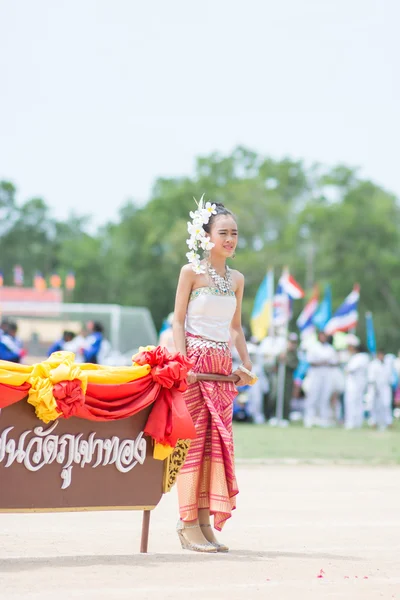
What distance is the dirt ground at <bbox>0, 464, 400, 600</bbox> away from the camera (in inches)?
207

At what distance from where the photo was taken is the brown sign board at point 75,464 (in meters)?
5.93

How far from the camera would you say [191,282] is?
23.0 feet

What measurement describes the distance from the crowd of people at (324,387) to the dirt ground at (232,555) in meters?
13.6

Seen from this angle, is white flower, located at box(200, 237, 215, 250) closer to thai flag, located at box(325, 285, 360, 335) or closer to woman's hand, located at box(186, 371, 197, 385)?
woman's hand, located at box(186, 371, 197, 385)

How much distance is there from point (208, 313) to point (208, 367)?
33 centimetres

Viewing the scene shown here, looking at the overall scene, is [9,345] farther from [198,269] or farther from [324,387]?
[198,269]

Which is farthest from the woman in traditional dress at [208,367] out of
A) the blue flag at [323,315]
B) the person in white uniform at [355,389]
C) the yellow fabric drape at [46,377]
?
the blue flag at [323,315]

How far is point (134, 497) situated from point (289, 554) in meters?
0.98

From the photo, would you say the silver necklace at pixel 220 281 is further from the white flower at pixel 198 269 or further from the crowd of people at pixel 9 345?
the crowd of people at pixel 9 345

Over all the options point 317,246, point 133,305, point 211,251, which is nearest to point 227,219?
point 211,251

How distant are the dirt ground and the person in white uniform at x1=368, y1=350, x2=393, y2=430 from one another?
45.4 feet

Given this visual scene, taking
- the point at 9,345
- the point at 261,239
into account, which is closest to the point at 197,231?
the point at 9,345

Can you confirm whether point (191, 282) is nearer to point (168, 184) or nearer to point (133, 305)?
point (133, 305)

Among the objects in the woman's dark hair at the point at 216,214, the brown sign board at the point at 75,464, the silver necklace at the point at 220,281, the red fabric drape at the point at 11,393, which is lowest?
the brown sign board at the point at 75,464
